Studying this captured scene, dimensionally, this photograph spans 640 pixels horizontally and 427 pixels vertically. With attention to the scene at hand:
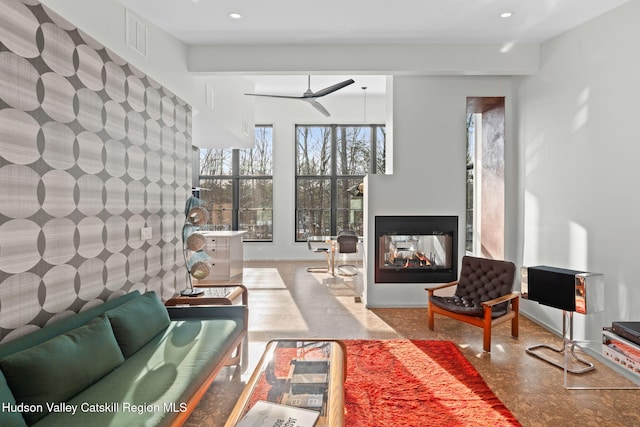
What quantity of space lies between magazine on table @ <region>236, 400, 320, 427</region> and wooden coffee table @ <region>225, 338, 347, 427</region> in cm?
3

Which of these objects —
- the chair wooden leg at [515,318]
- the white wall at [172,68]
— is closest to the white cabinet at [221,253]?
the white wall at [172,68]

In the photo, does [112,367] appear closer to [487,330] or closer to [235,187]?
[487,330]

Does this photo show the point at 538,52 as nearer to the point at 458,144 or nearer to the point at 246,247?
the point at 458,144

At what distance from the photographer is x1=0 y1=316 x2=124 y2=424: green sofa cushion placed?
1.55 m

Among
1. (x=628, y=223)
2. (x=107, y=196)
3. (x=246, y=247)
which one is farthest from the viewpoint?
(x=246, y=247)

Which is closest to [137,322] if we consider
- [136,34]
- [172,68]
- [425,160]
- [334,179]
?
[136,34]

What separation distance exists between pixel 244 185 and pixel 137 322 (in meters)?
6.16

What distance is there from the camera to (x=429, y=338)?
136 inches

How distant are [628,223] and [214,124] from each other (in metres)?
4.92

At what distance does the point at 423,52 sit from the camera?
12.8 feet

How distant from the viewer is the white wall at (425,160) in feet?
14.4

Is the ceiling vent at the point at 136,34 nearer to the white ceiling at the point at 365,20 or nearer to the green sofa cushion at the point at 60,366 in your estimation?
the white ceiling at the point at 365,20

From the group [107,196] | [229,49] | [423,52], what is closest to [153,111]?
[107,196]

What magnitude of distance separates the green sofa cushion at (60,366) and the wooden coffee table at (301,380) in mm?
829
